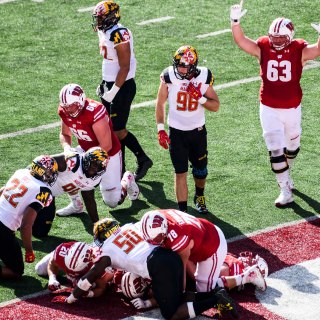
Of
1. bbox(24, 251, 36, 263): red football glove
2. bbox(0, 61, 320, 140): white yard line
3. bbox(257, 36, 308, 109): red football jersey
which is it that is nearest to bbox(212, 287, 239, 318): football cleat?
bbox(24, 251, 36, 263): red football glove

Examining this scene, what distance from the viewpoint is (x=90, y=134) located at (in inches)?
414

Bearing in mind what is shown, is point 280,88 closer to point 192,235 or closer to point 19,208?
point 192,235

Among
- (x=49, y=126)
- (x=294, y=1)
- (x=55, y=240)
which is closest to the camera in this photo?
(x=55, y=240)

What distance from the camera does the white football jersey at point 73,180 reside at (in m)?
10.1

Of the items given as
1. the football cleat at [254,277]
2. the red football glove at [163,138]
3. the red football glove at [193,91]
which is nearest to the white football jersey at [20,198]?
the red football glove at [163,138]

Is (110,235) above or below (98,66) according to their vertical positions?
above

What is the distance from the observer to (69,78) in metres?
14.5

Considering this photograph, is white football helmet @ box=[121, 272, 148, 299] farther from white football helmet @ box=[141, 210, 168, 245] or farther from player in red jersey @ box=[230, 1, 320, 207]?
player in red jersey @ box=[230, 1, 320, 207]

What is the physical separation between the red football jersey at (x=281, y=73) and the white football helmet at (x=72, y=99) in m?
1.98

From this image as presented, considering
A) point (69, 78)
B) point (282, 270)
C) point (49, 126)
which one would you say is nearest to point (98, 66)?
point (69, 78)

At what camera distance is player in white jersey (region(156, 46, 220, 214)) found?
1020 cm

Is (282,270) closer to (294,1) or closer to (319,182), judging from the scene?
(319,182)

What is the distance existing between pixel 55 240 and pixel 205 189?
1.96m

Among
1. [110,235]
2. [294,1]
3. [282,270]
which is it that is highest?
[110,235]
